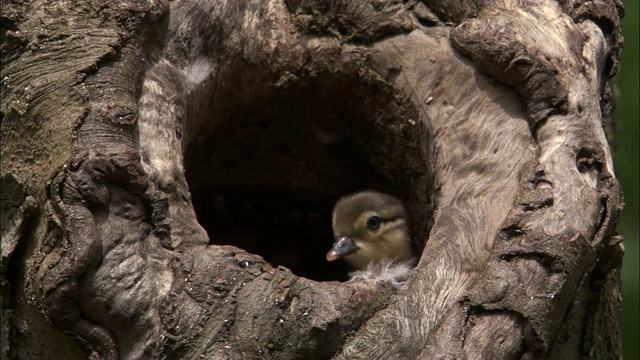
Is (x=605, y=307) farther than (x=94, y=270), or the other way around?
(x=605, y=307)

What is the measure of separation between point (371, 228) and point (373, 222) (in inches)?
1.2

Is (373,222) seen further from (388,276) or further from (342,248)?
(388,276)

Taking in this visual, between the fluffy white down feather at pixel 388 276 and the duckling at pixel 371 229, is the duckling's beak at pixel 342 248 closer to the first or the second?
the duckling at pixel 371 229

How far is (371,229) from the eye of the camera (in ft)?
14.6

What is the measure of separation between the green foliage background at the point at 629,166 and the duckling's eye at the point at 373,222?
47.0 inches

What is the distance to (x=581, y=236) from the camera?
123 inches

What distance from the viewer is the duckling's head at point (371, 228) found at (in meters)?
4.41

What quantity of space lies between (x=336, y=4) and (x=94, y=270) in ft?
5.27

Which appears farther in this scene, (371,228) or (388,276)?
(371,228)

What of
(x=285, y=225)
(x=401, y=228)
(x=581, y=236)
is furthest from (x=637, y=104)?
(x=581, y=236)

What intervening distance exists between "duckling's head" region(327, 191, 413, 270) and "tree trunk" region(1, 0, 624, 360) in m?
0.09

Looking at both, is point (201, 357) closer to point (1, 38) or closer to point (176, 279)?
point (176, 279)

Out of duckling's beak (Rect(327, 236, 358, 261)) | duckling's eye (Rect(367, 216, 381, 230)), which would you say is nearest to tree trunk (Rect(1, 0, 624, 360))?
duckling's eye (Rect(367, 216, 381, 230))

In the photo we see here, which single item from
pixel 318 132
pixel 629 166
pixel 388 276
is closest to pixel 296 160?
pixel 318 132
